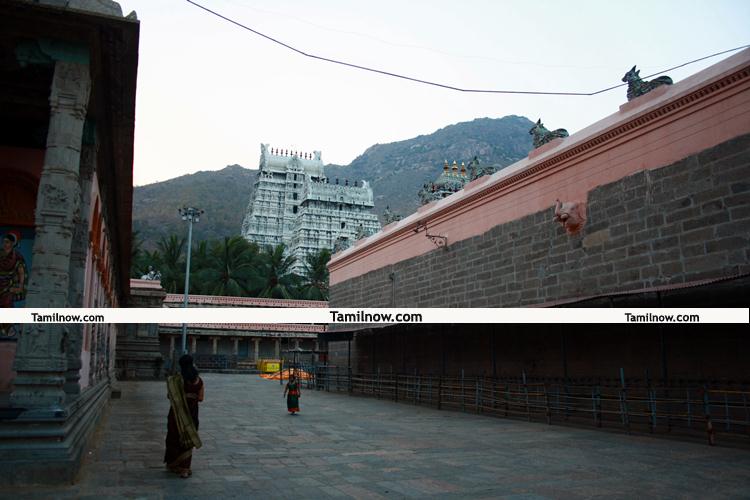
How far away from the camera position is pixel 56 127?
6117mm

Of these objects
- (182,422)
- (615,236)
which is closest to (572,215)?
(615,236)

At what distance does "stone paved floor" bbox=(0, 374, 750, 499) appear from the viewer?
18.8ft

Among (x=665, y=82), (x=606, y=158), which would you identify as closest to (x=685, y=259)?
(x=606, y=158)

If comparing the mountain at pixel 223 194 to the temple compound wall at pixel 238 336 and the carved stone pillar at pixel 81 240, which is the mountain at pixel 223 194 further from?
the carved stone pillar at pixel 81 240

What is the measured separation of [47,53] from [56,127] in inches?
32.5

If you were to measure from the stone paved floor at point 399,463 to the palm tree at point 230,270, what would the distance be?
117 feet

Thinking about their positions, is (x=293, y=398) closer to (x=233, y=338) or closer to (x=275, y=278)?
(x=233, y=338)

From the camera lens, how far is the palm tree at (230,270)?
46781 mm

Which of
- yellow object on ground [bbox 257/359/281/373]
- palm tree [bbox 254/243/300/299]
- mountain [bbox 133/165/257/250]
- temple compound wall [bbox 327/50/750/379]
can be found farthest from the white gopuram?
temple compound wall [bbox 327/50/750/379]

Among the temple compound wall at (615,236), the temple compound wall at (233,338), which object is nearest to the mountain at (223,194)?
the temple compound wall at (233,338)

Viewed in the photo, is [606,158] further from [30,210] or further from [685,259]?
[30,210]

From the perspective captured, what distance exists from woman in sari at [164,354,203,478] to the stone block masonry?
24.3ft

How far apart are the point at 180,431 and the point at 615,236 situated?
891cm

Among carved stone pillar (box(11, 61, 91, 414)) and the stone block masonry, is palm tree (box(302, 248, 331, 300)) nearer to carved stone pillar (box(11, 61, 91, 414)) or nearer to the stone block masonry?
the stone block masonry
